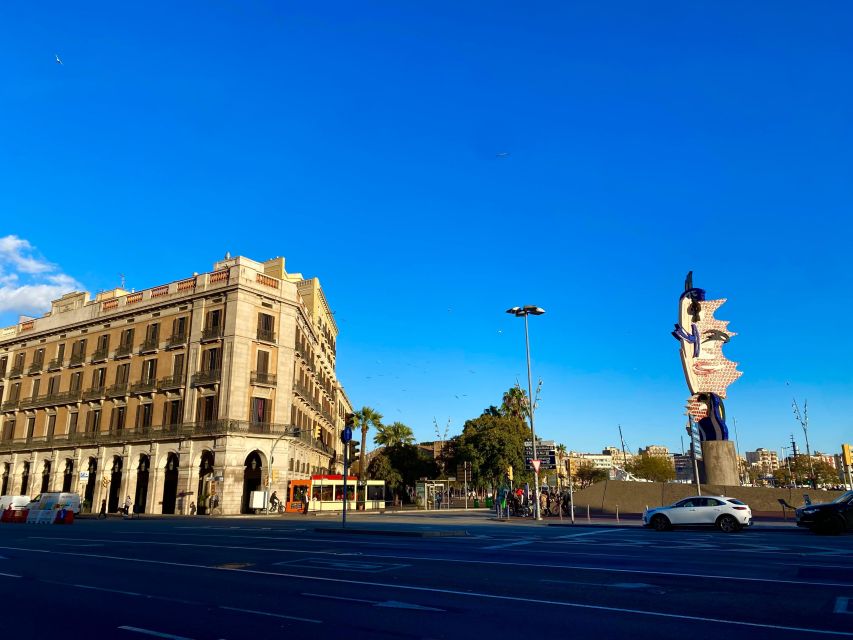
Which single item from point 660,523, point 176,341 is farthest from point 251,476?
point 660,523

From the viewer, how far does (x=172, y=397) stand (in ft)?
153

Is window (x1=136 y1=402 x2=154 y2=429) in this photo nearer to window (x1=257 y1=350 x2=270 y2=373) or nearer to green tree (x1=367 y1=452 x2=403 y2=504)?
window (x1=257 y1=350 x2=270 y2=373)

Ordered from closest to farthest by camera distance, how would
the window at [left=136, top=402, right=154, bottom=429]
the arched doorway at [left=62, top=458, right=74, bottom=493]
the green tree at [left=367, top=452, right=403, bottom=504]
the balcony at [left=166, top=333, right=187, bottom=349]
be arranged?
the balcony at [left=166, top=333, right=187, bottom=349] → the window at [left=136, top=402, right=154, bottom=429] → the arched doorway at [left=62, top=458, right=74, bottom=493] → the green tree at [left=367, top=452, right=403, bottom=504]

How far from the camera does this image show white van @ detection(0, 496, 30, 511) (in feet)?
123

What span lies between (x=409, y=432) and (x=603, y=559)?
60.8 metres

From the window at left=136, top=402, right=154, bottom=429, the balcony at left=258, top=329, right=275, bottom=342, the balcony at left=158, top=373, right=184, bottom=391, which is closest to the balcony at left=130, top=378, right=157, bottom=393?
the balcony at left=158, top=373, right=184, bottom=391

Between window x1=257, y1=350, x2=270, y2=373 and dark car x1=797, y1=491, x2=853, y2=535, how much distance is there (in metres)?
36.0

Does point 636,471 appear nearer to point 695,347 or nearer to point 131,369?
point 695,347

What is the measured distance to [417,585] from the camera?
928 cm

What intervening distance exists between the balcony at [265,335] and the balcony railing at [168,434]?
6446mm

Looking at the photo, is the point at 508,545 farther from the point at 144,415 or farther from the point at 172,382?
the point at 144,415

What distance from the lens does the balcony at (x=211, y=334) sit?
45.2 m

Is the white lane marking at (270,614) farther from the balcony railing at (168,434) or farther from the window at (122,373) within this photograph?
the window at (122,373)

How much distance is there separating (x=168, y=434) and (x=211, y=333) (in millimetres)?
8368
